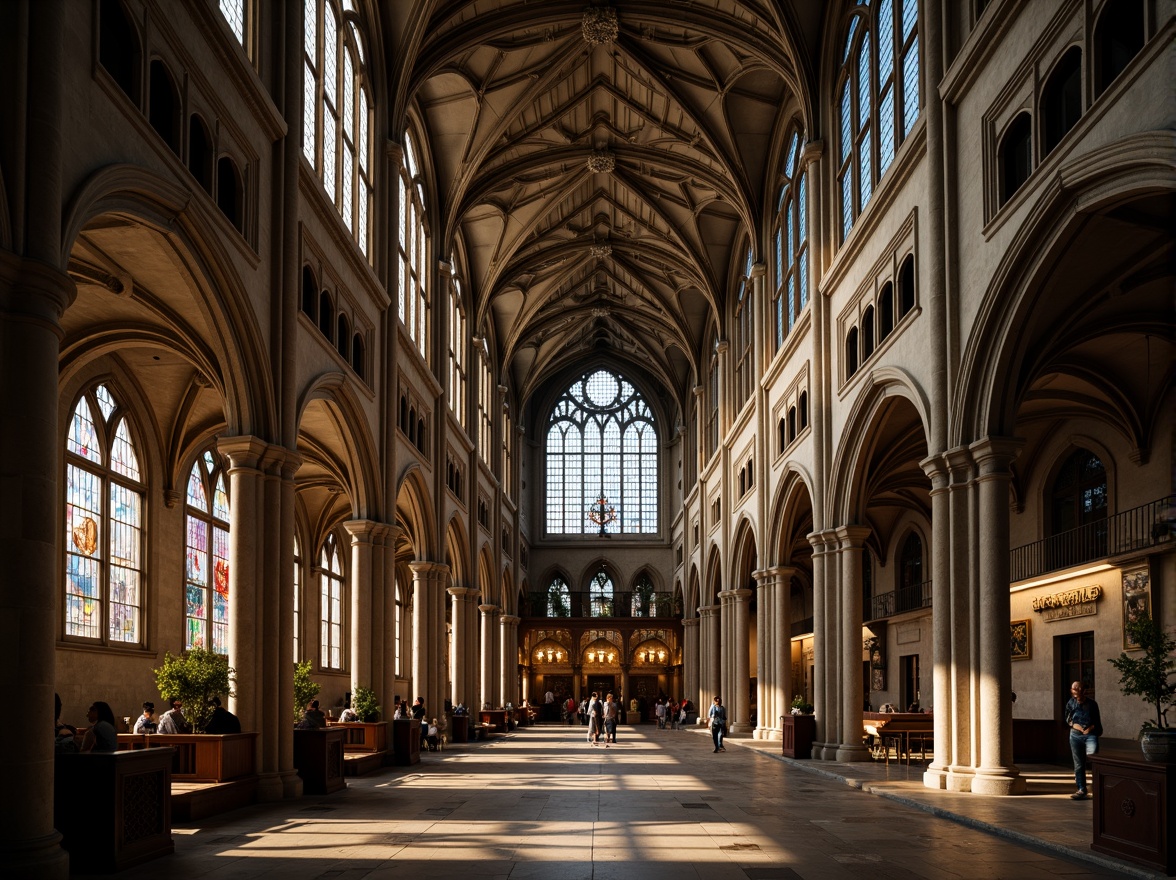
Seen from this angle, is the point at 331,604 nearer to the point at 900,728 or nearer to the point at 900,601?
the point at 900,601

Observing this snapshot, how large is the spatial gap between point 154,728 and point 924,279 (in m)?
13.6

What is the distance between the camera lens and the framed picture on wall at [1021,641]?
26.6 meters

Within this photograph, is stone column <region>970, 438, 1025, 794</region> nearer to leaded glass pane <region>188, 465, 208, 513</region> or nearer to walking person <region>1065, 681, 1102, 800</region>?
walking person <region>1065, 681, 1102, 800</region>

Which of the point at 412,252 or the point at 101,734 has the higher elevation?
the point at 412,252

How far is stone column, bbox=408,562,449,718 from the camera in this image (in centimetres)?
3162

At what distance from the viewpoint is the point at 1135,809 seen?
10188mm

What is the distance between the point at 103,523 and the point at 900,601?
24807mm

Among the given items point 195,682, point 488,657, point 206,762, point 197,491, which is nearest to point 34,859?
point 206,762

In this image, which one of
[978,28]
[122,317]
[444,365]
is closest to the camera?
[978,28]

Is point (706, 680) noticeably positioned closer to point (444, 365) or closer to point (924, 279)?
point (444, 365)

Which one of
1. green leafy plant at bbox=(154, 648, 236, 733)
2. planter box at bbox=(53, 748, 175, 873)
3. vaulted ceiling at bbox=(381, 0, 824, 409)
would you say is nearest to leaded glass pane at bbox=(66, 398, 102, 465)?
green leafy plant at bbox=(154, 648, 236, 733)

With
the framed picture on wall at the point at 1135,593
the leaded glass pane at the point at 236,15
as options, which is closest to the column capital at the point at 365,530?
the leaded glass pane at the point at 236,15

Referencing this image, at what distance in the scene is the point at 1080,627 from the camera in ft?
78.7

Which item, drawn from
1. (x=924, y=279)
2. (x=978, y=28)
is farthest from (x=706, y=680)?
(x=978, y=28)
